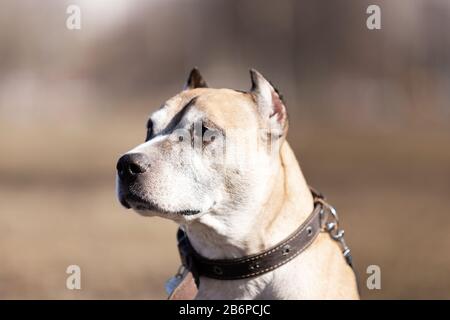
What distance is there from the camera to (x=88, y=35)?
18609 millimetres

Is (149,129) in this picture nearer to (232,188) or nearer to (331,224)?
(232,188)

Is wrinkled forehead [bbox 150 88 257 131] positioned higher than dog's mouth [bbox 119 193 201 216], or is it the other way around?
wrinkled forehead [bbox 150 88 257 131]

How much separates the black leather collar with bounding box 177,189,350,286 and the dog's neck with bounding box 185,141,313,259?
28 millimetres

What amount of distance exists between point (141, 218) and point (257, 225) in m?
7.33

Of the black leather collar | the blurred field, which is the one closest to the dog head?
the black leather collar

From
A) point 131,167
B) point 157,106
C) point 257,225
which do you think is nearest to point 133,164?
point 131,167

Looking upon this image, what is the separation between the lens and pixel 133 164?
2832mm

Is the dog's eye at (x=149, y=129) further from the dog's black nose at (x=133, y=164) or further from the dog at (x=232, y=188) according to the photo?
the dog's black nose at (x=133, y=164)

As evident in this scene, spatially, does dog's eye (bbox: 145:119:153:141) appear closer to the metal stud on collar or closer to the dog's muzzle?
the dog's muzzle

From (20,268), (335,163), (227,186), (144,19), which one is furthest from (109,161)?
(227,186)

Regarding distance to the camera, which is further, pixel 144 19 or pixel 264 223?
pixel 144 19

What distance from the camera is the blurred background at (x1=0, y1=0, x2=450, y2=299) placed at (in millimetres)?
7668

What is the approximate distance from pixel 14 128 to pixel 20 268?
38.3 ft

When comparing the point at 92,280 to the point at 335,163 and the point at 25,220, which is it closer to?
the point at 25,220
